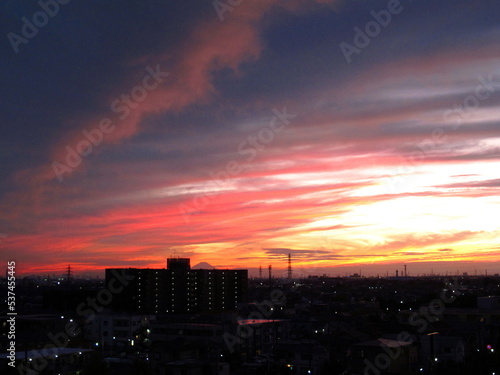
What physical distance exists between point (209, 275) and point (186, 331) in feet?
67.0

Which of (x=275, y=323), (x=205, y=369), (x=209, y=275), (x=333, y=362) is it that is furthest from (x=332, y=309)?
(x=205, y=369)

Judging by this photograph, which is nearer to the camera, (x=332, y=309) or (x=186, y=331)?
(x=186, y=331)

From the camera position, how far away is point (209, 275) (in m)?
39.3

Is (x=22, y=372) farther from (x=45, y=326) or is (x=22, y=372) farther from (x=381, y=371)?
(x=45, y=326)

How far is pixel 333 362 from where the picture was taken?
44.1ft

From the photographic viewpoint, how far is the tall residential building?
3469cm

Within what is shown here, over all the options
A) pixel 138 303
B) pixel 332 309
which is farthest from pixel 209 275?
pixel 332 309

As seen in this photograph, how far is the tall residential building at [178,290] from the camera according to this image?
34.7 metres

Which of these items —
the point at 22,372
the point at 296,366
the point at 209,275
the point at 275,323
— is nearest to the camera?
the point at 22,372

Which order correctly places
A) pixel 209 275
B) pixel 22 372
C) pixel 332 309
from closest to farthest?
pixel 22 372 → pixel 332 309 → pixel 209 275

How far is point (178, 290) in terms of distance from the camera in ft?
123

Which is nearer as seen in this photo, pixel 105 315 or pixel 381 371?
pixel 381 371

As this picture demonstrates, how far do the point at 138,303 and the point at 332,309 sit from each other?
1242cm

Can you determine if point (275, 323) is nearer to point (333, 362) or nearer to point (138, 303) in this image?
point (333, 362)
